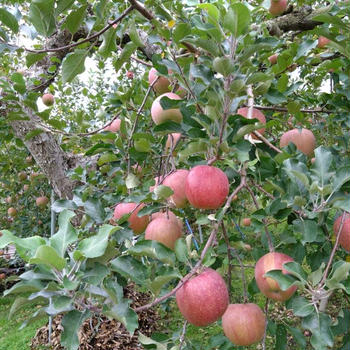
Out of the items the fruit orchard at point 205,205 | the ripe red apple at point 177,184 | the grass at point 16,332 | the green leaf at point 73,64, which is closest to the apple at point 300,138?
the fruit orchard at point 205,205

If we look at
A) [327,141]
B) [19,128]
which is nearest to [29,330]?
[19,128]

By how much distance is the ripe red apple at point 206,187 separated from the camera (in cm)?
90

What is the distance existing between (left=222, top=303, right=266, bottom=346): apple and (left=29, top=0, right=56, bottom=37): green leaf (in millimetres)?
887

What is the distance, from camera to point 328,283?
79 cm

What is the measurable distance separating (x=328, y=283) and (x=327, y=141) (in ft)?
5.16

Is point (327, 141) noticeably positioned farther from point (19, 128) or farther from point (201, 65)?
point (19, 128)

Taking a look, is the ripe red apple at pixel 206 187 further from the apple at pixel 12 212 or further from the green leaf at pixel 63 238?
the apple at pixel 12 212

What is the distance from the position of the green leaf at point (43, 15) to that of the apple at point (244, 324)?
887mm

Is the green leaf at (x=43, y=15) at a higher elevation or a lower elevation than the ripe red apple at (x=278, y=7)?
higher

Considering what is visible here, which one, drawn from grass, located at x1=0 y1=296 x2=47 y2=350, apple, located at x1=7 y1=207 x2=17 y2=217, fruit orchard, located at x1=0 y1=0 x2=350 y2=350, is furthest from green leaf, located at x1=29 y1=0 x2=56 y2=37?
apple, located at x1=7 y1=207 x2=17 y2=217

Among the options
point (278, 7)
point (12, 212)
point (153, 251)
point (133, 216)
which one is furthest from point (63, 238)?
point (12, 212)

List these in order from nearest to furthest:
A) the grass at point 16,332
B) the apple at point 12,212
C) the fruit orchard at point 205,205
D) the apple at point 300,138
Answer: the fruit orchard at point 205,205 → the apple at point 300,138 → the grass at point 16,332 → the apple at point 12,212

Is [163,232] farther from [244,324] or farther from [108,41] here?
[108,41]

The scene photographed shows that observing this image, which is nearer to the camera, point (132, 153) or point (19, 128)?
point (132, 153)
